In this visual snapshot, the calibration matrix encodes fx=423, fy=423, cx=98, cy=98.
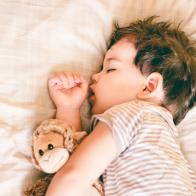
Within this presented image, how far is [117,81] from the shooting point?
1.11 m

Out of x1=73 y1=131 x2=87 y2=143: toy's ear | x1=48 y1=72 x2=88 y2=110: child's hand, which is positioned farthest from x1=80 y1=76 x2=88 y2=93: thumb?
x1=73 y1=131 x2=87 y2=143: toy's ear

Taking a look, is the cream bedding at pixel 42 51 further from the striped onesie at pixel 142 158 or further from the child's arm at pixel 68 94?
the striped onesie at pixel 142 158

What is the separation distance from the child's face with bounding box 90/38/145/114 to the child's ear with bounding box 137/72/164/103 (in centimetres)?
1

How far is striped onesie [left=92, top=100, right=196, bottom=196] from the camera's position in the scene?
0.94 metres

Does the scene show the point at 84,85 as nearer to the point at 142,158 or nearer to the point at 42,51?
the point at 42,51

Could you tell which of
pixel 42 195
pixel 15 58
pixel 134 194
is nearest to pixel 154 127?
pixel 134 194

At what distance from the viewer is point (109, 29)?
48.6 inches

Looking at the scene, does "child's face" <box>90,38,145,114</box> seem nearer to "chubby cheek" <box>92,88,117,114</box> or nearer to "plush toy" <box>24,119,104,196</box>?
"chubby cheek" <box>92,88,117,114</box>

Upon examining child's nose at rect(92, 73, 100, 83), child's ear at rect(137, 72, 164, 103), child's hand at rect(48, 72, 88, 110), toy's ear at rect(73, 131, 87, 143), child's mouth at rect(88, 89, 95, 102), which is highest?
child's ear at rect(137, 72, 164, 103)

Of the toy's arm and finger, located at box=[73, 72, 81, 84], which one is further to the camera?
finger, located at box=[73, 72, 81, 84]

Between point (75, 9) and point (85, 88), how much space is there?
0.24 metres

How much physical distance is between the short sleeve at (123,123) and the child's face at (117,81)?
11 cm

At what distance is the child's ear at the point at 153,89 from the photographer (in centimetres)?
108

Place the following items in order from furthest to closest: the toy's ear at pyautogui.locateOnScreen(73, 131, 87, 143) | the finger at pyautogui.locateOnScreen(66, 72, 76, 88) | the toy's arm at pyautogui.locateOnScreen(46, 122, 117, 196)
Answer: the finger at pyautogui.locateOnScreen(66, 72, 76, 88) → the toy's ear at pyautogui.locateOnScreen(73, 131, 87, 143) → the toy's arm at pyautogui.locateOnScreen(46, 122, 117, 196)
